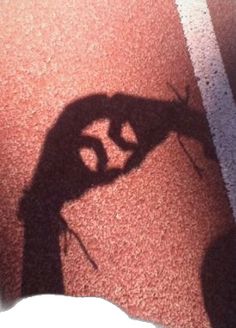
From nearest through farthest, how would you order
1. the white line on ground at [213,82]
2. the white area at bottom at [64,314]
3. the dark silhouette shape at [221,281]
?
the white area at bottom at [64,314] → the dark silhouette shape at [221,281] → the white line on ground at [213,82]

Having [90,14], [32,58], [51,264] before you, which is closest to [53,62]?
[32,58]

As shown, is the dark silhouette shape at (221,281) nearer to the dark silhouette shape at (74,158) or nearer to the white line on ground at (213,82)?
the white line on ground at (213,82)

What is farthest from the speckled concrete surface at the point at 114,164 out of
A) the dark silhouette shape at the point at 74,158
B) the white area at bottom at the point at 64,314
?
the white area at bottom at the point at 64,314

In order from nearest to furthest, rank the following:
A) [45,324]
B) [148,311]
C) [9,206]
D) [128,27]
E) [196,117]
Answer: [45,324], [148,311], [9,206], [196,117], [128,27]

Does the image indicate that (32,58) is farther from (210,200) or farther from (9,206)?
(210,200)

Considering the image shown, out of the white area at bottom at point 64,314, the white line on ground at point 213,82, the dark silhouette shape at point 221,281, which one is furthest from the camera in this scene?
the white line on ground at point 213,82

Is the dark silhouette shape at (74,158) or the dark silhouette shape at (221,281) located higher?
the dark silhouette shape at (74,158)

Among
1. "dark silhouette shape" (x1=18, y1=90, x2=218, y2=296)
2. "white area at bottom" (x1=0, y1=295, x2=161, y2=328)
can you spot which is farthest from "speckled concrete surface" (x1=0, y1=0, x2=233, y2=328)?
"white area at bottom" (x1=0, y1=295, x2=161, y2=328)
